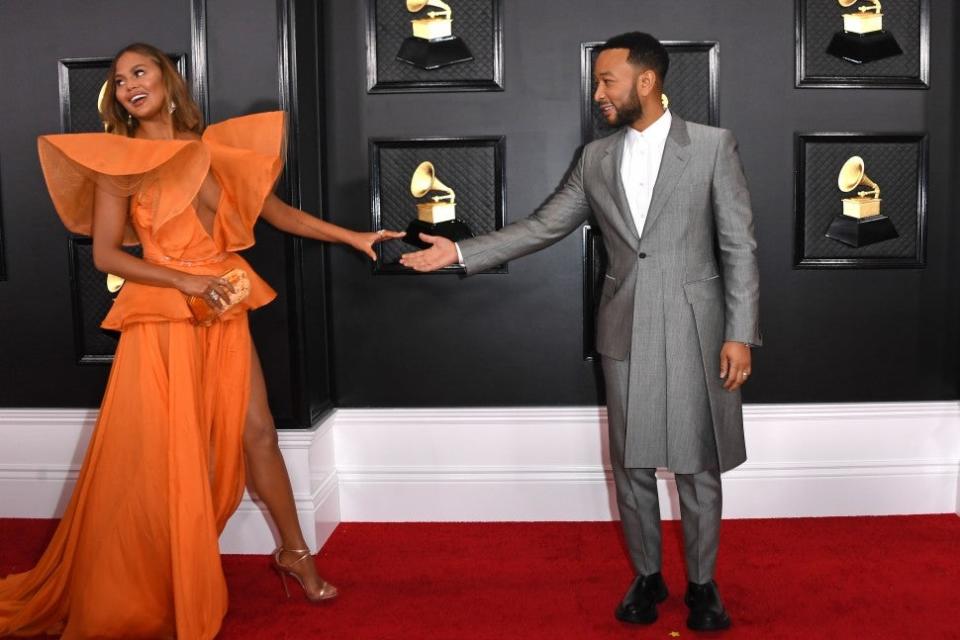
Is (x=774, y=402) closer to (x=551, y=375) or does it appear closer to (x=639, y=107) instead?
(x=551, y=375)

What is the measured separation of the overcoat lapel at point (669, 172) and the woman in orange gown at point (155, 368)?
1.18m

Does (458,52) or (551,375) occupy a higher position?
(458,52)

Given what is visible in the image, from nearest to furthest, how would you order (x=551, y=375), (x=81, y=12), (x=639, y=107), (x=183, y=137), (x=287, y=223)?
(x=639, y=107), (x=183, y=137), (x=287, y=223), (x=81, y=12), (x=551, y=375)

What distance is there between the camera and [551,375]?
384 centimetres

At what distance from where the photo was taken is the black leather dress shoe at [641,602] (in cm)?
287

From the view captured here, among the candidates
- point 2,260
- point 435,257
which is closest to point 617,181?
point 435,257

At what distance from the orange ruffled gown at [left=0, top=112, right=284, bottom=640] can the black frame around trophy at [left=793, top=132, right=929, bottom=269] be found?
2095 millimetres

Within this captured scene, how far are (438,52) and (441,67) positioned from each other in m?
0.06

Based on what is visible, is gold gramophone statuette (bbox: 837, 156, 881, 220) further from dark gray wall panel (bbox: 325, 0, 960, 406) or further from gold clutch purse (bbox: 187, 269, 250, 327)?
gold clutch purse (bbox: 187, 269, 250, 327)

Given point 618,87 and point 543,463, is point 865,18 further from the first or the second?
point 543,463

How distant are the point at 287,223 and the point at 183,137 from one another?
0.44 m

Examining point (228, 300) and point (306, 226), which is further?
point (306, 226)

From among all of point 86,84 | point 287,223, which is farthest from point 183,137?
point 86,84

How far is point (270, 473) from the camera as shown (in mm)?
3051
